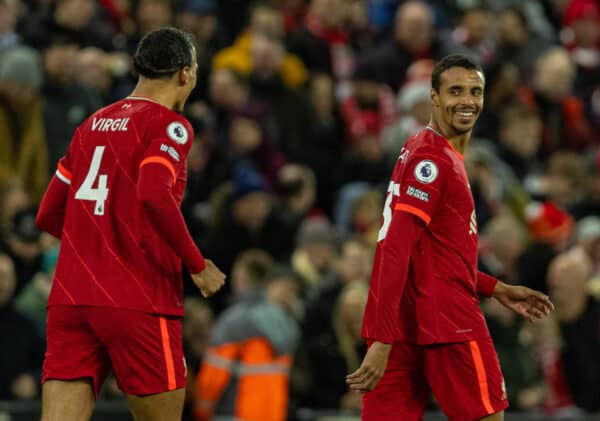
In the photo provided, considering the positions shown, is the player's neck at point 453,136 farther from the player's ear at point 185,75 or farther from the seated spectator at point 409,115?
the seated spectator at point 409,115

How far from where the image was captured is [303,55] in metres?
13.8

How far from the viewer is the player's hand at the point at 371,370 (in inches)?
228

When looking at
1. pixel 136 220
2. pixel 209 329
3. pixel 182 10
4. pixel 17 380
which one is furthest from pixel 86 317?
pixel 182 10

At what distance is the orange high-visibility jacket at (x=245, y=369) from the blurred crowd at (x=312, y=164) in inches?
0.6

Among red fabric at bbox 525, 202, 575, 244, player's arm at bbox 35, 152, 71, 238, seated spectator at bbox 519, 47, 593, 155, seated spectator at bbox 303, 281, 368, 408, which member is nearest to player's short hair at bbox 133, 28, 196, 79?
player's arm at bbox 35, 152, 71, 238

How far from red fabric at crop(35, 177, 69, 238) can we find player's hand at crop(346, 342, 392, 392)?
150 cm

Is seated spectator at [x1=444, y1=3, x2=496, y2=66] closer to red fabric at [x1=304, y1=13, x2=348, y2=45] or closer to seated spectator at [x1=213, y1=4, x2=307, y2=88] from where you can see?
red fabric at [x1=304, y1=13, x2=348, y2=45]

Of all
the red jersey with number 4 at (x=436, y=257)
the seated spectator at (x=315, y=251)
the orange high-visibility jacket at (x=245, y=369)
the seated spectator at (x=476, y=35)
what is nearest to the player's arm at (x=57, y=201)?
the red jersey with number 4 at (x=436, y=257)

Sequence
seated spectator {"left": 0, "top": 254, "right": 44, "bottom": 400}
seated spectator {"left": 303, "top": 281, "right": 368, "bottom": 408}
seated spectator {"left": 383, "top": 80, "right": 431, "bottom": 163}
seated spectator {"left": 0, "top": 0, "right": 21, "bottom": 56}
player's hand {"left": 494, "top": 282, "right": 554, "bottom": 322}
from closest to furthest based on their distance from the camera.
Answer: player's hand {"left": 494, "top": 282, "right": 554, "bottom": 322} < seated spectator {"left": 0, "top": 254, "right": 44, "bottom": 400} < seated spectator {"left": 303, "top": 281, "right": 368, "bottom": 408} < seated spectator {"left": 0, "top": 0, "right": 21, "bottom": 56} < seated spectator {"left": 383, "top": 80, "right": 431, "bottom": 163}

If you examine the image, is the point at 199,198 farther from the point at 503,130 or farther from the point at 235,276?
the point at 503,130

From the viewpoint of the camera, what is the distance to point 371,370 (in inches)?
229

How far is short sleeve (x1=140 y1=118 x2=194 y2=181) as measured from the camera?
588 centimetres

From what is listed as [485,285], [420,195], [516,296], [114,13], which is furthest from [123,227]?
[114,13]

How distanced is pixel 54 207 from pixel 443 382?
185cm
